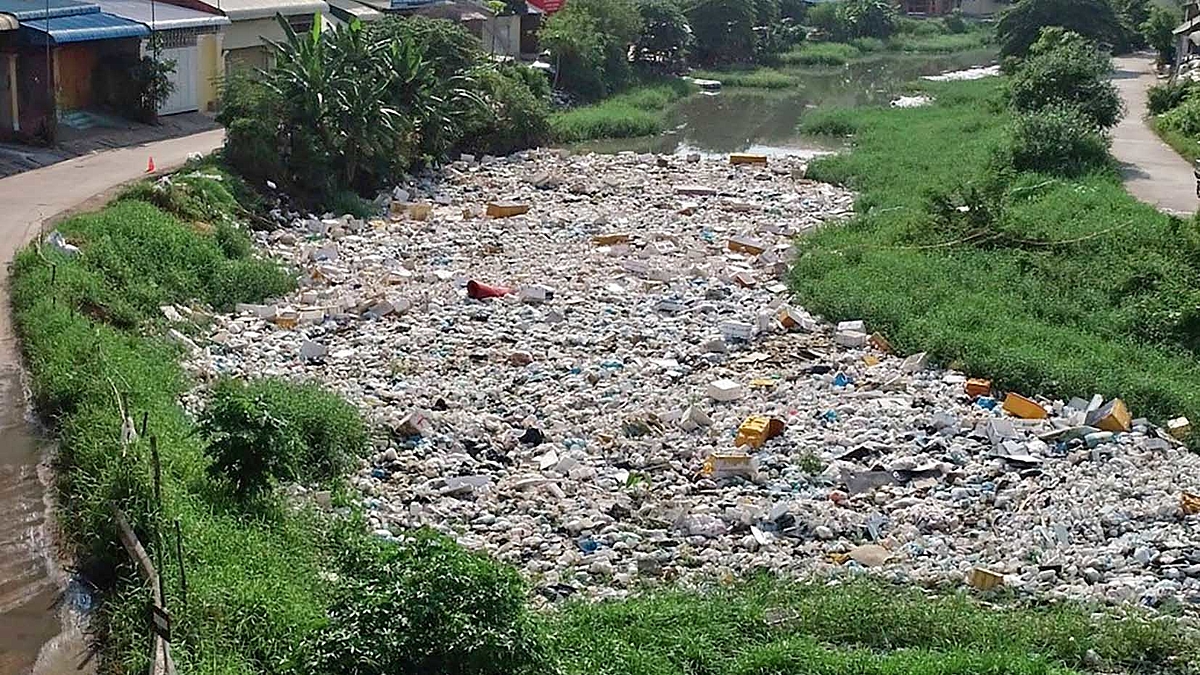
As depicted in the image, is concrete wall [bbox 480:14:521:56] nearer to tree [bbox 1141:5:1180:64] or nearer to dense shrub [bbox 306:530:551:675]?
tree [bbox 1141:5:1180:64]

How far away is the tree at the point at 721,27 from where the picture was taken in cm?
4512

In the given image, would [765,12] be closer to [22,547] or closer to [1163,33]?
[1163,33]

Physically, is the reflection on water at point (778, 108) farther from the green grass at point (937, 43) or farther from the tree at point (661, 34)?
the green grass at point (937, 43)

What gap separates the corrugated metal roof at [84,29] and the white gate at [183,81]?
72.6 inches

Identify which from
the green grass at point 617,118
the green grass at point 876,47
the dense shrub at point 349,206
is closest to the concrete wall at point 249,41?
the green grass at point 617,118

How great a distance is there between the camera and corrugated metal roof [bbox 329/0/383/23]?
3123 centimetres

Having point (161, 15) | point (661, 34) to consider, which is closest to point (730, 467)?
point (161, 15)

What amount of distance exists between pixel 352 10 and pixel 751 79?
15106 mm

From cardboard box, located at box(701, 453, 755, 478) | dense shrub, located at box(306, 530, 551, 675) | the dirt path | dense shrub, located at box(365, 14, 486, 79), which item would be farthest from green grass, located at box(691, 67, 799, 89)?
dense shrub, located at box(306, 530, 551, 675)

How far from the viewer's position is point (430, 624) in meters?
7.23

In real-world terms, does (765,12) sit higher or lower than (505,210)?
higher

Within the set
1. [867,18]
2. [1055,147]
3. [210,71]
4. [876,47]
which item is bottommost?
[1055,147]

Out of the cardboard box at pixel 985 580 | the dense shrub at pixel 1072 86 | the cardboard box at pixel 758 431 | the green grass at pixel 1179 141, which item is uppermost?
the dense shrub at pixel 1072 86

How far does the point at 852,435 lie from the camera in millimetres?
12305
